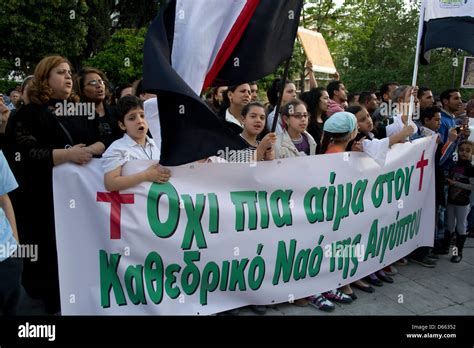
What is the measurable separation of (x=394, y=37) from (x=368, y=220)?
26033mm

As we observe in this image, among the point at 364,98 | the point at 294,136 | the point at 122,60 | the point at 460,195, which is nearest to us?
the point at 294,136

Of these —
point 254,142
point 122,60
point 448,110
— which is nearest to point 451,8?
point 448,110

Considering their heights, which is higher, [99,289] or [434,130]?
[434,130]

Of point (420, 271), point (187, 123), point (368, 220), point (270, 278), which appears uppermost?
point (187, 123)

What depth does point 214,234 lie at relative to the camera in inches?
123

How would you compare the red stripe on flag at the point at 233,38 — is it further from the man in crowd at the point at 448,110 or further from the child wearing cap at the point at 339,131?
the man in crowd at the point at 448,110

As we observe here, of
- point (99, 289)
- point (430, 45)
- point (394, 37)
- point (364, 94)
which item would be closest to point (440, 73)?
point (394, 37)

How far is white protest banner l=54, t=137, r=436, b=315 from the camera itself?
9.75 ft

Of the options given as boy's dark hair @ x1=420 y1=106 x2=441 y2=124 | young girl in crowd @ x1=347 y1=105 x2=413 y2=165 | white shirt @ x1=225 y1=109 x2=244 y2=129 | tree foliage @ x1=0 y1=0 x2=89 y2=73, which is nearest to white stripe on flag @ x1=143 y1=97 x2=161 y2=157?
white shirt @ x1=225 y1=109 x2=244 y2=129

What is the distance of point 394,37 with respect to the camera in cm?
2695

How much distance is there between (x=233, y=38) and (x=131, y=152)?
39.7 inches

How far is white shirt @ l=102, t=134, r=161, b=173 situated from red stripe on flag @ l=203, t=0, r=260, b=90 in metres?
0.63

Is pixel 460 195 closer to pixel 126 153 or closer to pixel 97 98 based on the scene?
pixel 126 153
